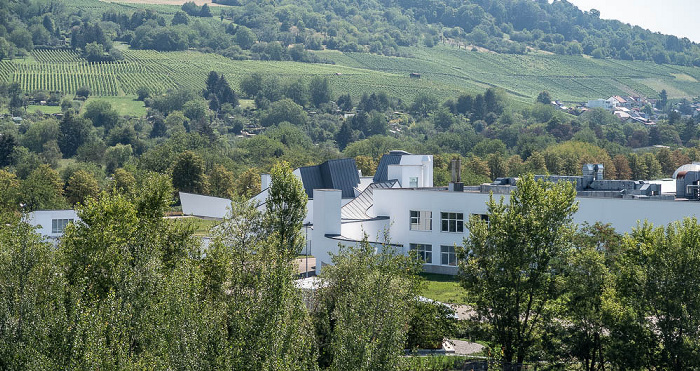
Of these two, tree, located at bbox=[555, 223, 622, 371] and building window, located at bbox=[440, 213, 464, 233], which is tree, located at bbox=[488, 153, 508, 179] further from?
tree, located at bbox=[555, 223, 622, 371]

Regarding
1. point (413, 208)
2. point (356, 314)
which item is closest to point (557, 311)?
point (356, 314)

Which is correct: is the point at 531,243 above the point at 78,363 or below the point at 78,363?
above

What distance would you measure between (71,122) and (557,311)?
162014 millimetres

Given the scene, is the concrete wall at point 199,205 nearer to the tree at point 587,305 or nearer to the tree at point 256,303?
the tree at point 256,303

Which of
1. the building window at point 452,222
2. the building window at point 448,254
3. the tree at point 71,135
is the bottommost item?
the building window at point 448,254

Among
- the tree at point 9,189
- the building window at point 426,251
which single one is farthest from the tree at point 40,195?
the building window at point 426,251

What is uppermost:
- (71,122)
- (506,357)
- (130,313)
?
(71,122)

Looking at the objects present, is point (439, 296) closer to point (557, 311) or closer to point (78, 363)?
point (557, 311)

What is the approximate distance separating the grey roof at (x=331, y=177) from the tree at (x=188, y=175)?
4623cm

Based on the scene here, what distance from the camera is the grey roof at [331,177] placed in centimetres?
7975

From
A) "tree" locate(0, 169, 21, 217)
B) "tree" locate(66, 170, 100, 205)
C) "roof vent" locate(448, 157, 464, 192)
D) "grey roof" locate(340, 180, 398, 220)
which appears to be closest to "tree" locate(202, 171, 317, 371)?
"roof vent" locate(448, 157, 464, 192)

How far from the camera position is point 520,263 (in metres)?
41.2

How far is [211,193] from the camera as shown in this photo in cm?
12681

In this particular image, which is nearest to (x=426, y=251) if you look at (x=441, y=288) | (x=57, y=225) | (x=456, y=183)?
(x=456, y=183)
